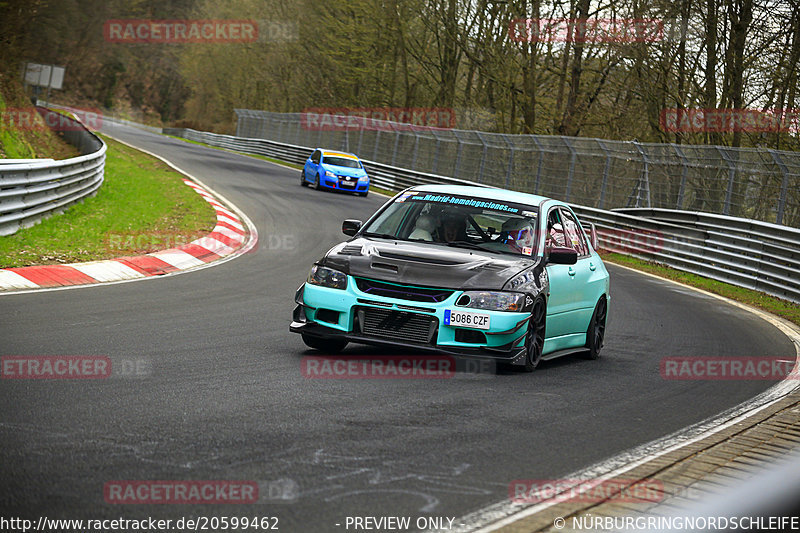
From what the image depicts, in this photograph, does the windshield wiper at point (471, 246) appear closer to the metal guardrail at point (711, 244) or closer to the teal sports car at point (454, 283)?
the teal sports car at point (454, 283)

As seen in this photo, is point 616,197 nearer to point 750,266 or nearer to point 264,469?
point 750,266

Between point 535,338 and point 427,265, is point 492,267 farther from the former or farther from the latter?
point 535,338

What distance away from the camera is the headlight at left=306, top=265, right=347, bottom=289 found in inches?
303

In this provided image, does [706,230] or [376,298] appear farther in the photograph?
[706,230]

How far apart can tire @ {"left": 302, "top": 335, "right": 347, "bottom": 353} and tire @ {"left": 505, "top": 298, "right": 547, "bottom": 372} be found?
140cm

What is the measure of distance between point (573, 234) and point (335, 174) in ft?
79.8

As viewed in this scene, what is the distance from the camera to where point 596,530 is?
3.93m

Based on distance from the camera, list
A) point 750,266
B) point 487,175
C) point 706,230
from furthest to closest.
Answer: point 487,175 < point 706,230 < point 750,266

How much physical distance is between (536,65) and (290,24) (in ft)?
115

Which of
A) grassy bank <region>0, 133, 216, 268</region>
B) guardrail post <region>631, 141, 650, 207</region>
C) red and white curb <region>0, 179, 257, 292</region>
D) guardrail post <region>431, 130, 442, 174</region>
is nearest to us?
red and white curb <region>0, 179, 257, 292</region>

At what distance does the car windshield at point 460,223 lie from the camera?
8570 mm

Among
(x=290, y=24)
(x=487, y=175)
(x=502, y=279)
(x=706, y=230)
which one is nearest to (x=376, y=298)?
(x=502, y=279)

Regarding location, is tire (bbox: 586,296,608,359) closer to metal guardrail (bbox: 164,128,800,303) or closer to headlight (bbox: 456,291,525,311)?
headlight (bbox: 456,291,525,311)

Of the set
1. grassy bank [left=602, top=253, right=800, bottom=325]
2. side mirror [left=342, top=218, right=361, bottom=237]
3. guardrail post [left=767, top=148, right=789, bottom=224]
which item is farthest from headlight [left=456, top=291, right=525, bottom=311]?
guardrail post [left=767, top=148, right=789, bottom=224]
